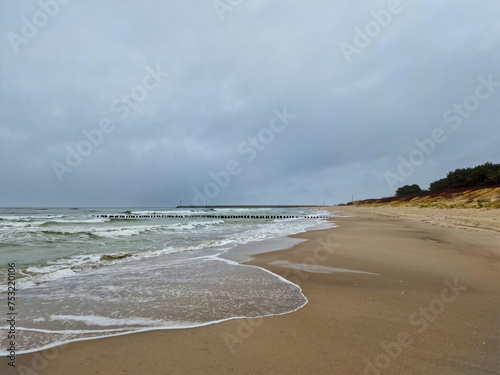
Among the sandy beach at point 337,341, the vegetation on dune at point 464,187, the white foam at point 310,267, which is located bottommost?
the white foam at point 310,267

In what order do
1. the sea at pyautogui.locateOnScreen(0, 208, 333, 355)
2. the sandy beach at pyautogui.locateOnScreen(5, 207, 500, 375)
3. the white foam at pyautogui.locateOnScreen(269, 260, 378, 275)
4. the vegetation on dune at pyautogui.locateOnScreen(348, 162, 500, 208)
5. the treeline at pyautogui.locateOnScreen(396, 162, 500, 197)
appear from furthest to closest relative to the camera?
the treeline at pyautogui.locateOnScreen(396, 162, 500, 197), the vegetation on dune at pyautogui.locateOnScreen(348, 162, 500, 208), the white foam at pyautogui.locateOnScreen(269, 260, 378, 275), the sea at pyautogui.locateOnScreen(0, 208, 333, 355), the sandy beach at pyautogui.locateOnScreen(5, 207, 500, 375)

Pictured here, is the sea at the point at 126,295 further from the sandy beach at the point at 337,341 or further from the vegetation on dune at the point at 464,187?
the vegetation on dune at the point at 464,187

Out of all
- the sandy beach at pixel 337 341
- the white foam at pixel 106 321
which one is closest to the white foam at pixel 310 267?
the sandy beach at pixel 337 341

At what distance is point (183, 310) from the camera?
3.69 metres

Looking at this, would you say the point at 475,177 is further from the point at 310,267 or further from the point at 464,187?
the point at 310,267

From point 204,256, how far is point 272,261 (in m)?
2.24

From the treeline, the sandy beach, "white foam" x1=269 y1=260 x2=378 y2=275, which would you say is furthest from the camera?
the treeline

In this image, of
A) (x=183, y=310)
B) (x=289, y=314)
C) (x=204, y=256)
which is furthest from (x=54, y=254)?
(x=289, y=314)

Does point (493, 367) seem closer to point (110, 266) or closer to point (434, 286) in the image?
point (434, 286)

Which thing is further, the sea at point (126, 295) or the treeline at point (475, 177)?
the treeline at point (475, 177)

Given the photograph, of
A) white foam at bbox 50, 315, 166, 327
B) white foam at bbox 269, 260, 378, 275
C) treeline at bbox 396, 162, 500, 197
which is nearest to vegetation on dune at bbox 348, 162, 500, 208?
treeline at bbox 396, 162, 500, 197

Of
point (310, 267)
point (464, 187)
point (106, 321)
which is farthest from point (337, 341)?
point (464, 187)

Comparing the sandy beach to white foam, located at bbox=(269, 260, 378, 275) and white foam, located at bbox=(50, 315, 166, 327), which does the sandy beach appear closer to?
white foam, located at bbox=(50, 315, 166, 327)

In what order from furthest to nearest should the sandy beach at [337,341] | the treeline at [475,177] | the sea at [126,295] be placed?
the treeline at [475,177]
the sea at [126,295]
the sandy beach at [337,341]
